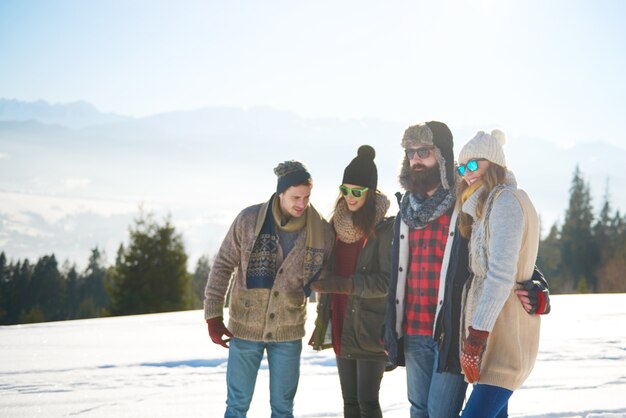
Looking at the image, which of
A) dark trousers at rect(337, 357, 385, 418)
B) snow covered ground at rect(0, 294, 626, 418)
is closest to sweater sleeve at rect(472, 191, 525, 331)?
dark trousers at rect(337, 357, 385, 418)

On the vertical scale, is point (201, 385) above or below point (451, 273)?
below

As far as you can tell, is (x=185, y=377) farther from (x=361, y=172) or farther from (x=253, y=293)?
(x=361, y=172)

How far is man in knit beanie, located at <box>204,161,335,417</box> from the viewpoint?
12.0 feet

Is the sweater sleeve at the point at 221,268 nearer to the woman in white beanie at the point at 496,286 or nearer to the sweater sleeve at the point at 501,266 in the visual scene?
the woman in white beanie at the point at 496,286

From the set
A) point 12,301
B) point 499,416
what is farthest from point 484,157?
point 12,301

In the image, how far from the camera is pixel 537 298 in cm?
271

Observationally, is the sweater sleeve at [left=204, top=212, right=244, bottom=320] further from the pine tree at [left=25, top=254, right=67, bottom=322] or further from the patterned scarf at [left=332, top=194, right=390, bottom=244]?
the pine tree at [left=25, top=254, right=67, bottom=322]

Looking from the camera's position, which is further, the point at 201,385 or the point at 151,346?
the point at 151,346

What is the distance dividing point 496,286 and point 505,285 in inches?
1.7

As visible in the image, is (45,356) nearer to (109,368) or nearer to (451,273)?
(109,368)

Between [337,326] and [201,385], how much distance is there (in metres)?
2.97

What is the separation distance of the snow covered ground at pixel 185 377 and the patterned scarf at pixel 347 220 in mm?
1969

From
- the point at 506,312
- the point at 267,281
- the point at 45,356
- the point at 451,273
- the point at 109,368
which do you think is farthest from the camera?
the point at 45,356

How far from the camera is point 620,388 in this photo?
5.84 meters
